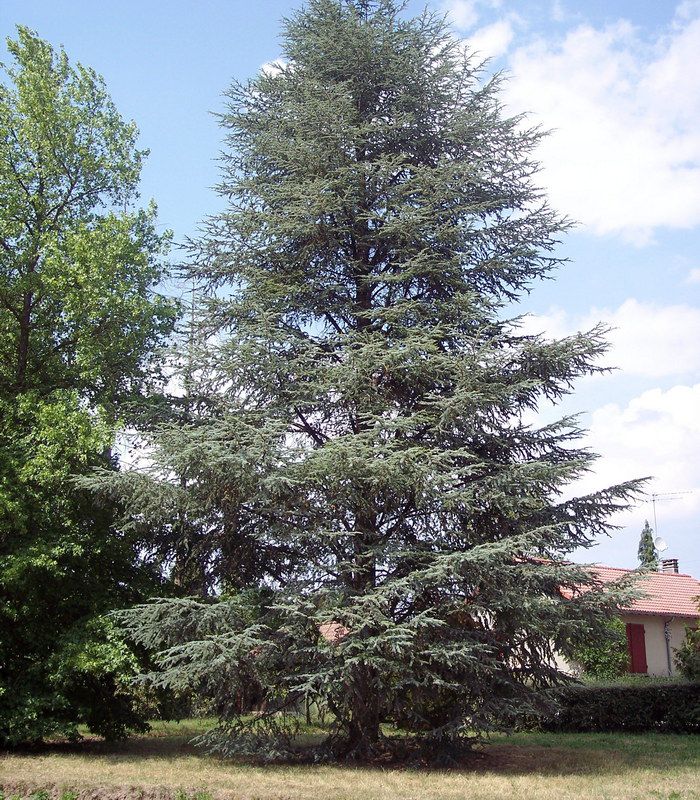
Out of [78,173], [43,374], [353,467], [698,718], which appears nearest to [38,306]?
[43,374]

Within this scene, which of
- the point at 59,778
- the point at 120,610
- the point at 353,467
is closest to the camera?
the point at 59,778

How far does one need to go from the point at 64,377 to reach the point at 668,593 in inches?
825

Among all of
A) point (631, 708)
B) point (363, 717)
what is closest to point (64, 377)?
point (363, 717)

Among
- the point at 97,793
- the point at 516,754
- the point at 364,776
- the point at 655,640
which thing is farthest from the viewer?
the point at 655,640

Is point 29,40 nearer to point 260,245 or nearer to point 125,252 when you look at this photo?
point 125,252

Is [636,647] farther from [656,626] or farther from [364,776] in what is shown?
[364,776]

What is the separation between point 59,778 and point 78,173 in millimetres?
10413

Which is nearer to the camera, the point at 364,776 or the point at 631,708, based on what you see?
the point at 364,776

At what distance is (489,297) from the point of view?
1355cm

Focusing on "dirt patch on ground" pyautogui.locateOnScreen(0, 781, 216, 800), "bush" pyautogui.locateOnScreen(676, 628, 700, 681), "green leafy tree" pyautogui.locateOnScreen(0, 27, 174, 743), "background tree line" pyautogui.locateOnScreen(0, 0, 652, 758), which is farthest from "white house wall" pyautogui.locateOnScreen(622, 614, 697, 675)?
"dirt patch on ground" pyautogui.locateOnScreen(0, 781, 216, 800)

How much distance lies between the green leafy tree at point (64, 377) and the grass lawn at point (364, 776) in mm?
1124

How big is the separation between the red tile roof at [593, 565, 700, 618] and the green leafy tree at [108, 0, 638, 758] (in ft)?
40.7

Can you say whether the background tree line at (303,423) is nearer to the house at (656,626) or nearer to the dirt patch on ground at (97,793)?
the dirt patch on ground at (97,793)

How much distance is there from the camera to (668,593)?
26078mm
